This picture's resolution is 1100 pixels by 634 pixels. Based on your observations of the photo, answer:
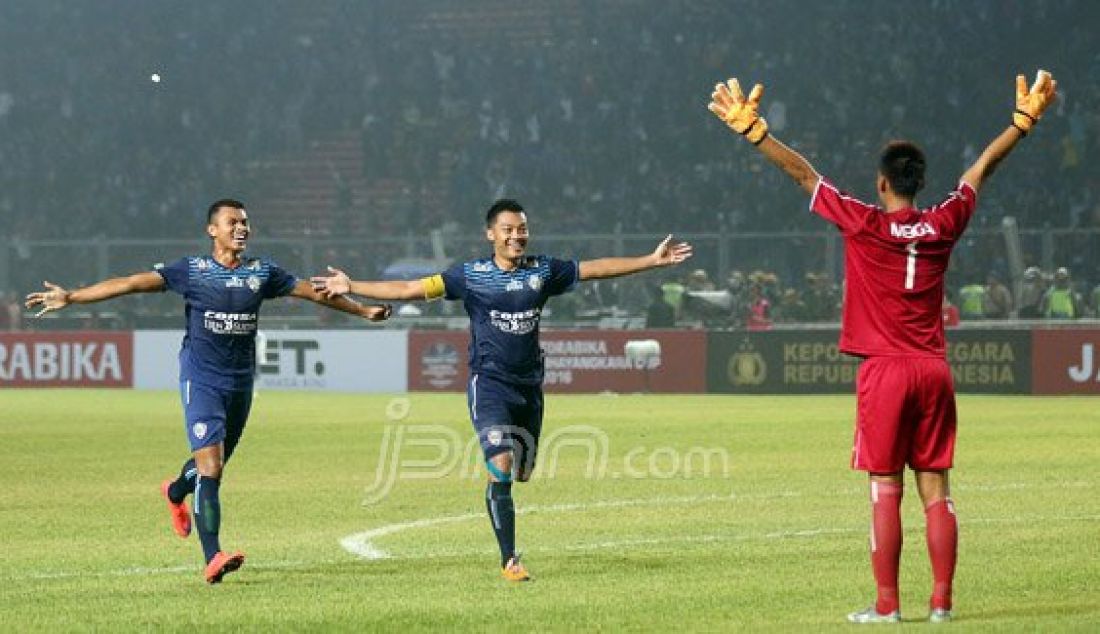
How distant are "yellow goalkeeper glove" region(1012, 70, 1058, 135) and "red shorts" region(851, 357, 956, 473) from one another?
124cm

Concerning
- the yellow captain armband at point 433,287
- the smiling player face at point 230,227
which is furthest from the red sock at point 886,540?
the smiling player face at point 230,227

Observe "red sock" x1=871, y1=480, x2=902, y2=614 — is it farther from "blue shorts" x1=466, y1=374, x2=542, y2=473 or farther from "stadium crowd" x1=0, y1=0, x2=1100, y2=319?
"stadium crowd" x1=0, y1=0, x2=1100, y2=319

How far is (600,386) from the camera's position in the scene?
37.2 metres

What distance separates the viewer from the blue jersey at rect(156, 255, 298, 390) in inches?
473

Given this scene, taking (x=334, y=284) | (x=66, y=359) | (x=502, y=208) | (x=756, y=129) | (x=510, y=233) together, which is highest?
(x=756, y=129)

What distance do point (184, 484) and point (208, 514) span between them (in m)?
1.22

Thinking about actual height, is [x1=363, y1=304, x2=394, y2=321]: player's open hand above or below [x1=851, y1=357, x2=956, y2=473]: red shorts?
above

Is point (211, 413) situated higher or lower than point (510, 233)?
lower

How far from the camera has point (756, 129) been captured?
8961mm

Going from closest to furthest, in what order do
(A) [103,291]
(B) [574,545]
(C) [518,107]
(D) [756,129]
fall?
1. (D) [756,129]
2. (A) [103,291]
3. (B) [574,545]
4. (C) [518,107]

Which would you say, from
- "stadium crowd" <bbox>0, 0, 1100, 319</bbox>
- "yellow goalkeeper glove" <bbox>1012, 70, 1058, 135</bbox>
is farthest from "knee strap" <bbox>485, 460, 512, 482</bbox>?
"stadium crowd" <bbox>0, 0, 1100, 319</bbox>

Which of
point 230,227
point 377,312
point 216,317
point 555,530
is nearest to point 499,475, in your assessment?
point 377,312

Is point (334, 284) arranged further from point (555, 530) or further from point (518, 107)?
point (518, 107)

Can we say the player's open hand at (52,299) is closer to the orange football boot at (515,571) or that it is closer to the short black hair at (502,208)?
the short black hair at (502,208)
